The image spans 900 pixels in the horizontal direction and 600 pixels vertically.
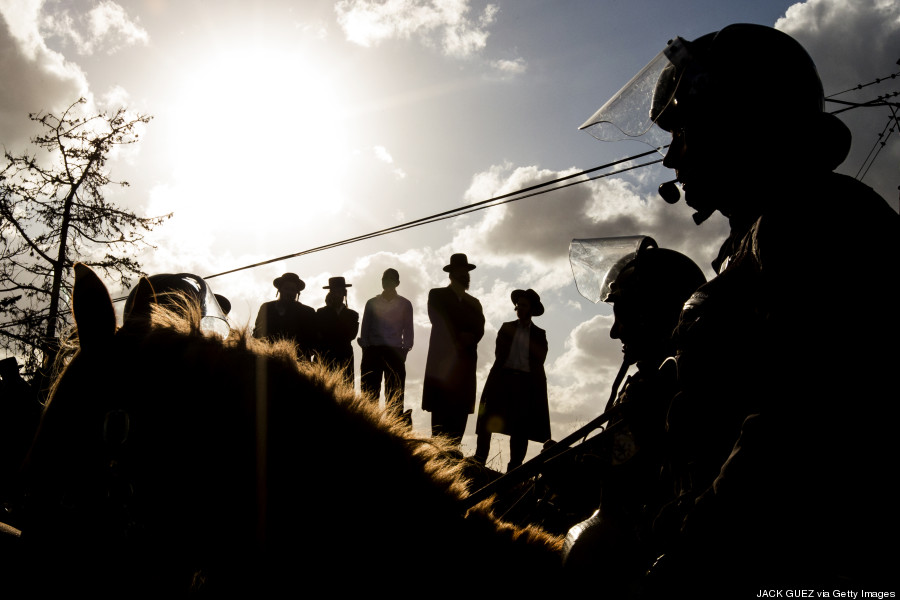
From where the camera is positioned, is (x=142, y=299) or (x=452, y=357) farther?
(x=452, y=357)

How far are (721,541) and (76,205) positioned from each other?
37.7ft

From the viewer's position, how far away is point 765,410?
1195 mm

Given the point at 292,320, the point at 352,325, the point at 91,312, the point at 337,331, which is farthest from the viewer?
the point at 352,325

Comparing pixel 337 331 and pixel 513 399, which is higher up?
pixel 337 331

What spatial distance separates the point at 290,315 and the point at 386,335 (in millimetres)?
1187

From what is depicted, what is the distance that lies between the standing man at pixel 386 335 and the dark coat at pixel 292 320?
651mm

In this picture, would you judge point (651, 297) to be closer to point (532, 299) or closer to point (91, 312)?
point (91, 312)

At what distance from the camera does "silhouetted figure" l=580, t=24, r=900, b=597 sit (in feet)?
3.74

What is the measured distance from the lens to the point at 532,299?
6.86 meters

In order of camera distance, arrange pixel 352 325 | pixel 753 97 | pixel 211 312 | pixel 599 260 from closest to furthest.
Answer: pixel 753 97, pixel 211 312, pixel 599 260, pixel 352 325

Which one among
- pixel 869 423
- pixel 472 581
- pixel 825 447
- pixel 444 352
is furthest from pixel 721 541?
pixel 444 352

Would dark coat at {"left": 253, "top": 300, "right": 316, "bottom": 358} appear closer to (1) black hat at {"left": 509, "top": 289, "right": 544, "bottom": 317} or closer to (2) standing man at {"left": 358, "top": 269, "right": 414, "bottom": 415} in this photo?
(2) standing man at {"left": 358, "top": 269, "right": 414, "bottom": 415}

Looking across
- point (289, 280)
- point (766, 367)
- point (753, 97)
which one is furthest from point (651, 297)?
point (289, 280)

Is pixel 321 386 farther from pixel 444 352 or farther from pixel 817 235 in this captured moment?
pixel 444 352
